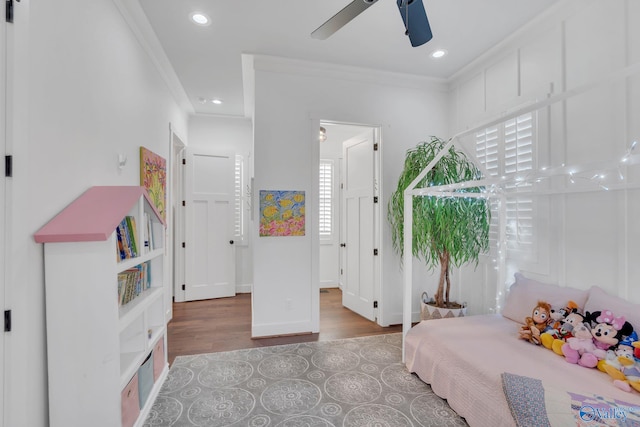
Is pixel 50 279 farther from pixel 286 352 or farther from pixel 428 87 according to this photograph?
pixel 428 87

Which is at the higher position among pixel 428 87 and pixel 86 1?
pixel 428 87

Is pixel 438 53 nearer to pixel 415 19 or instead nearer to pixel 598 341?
pixel 415 19

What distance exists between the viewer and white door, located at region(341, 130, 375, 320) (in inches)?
148

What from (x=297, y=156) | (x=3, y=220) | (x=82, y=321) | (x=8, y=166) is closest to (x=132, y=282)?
(x=82, y=321)

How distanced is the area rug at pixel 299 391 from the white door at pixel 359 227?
1050 millimetres

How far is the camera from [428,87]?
148 inches

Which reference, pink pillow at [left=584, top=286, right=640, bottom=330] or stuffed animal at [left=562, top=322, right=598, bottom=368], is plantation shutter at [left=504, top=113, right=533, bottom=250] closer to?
pink pillow at [left=584, top=286, right=640, bottom=330]

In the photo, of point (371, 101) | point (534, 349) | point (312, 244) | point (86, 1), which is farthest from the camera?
point (371, 101)

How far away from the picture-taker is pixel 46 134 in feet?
4.88

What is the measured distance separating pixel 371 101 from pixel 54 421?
144 inches

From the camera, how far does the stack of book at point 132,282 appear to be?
186cm

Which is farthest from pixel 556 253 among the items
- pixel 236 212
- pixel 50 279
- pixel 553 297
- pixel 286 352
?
pixel 236 212

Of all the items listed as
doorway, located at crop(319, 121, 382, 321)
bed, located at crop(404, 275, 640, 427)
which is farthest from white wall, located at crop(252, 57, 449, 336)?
bed, located at crop(404, 275, 640, 427)

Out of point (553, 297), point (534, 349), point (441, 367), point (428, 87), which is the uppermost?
point (428, 87)
